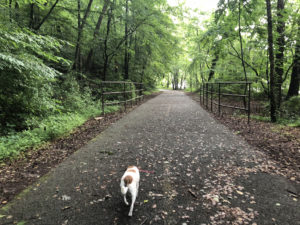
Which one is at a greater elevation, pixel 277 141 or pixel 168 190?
pixel 277 141

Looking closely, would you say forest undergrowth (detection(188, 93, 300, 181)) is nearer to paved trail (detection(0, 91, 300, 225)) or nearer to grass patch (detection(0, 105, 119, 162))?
paved trail (detection(0, 91, 300, 225))

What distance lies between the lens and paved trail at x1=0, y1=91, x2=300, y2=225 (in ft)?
6.67

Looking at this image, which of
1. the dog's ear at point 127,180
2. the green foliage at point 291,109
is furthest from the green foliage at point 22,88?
the green foliage at point 291,109

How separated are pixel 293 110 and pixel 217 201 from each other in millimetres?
7864

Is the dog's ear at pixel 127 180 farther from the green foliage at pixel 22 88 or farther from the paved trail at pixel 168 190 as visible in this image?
the green foliage at pixel 22 88

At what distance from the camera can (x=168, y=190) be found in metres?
2.55

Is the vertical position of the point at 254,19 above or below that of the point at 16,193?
above

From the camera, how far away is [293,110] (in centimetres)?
776

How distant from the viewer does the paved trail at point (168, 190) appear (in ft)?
6.67

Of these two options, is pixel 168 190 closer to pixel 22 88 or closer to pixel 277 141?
pixel 277 141

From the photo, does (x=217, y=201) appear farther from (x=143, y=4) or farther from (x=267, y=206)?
(x=143, y=4)

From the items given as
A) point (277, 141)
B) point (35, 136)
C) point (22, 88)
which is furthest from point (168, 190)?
point (22, 88)

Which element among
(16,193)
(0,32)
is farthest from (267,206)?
(0,32)

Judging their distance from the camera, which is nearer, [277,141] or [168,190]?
[168,190]
